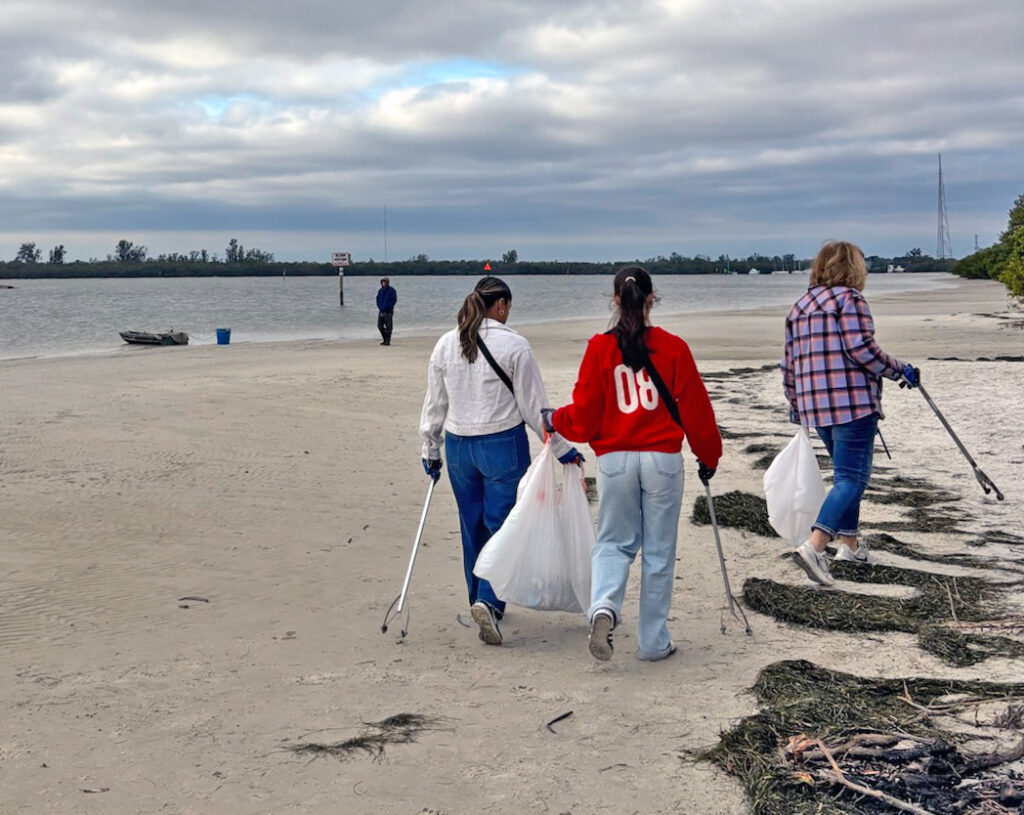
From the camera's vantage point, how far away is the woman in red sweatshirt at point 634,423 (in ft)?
16.0

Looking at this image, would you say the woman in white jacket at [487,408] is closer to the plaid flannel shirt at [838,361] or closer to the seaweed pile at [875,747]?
the seaweed pile at [875,747]

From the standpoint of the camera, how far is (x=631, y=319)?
4867 mm

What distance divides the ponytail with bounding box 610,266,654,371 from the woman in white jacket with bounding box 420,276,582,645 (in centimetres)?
57

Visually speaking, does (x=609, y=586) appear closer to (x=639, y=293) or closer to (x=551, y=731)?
(x=551, y=731)

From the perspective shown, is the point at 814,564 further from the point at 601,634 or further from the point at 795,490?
the point at 601,634

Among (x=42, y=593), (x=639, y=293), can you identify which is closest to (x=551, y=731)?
(x=639, y=293)

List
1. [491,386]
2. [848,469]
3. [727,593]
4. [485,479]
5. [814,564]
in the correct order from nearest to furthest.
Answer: [491,386] < [485,479] < [727,593] < [814,564] < [848,469]

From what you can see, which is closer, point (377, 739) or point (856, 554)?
point (377, 739)

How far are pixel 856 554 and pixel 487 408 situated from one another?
8.81 ft

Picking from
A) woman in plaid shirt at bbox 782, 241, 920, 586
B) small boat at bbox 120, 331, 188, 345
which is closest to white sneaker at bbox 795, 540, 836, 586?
woman in plaid shirt at bbox 782, 241, 920, 586

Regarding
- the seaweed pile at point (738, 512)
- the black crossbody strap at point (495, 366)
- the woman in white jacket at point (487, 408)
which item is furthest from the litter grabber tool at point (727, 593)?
the seaweed pile at point (738, 512)

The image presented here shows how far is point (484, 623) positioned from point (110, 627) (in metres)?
1.97

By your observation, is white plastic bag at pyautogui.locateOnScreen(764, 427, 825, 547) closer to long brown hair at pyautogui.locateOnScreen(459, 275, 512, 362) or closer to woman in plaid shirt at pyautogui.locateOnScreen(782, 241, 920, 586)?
woman in plaid shirt at pyautogui.locateOnScreen(782, 241, 920, 586)

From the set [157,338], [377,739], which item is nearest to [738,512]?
[377,739]
